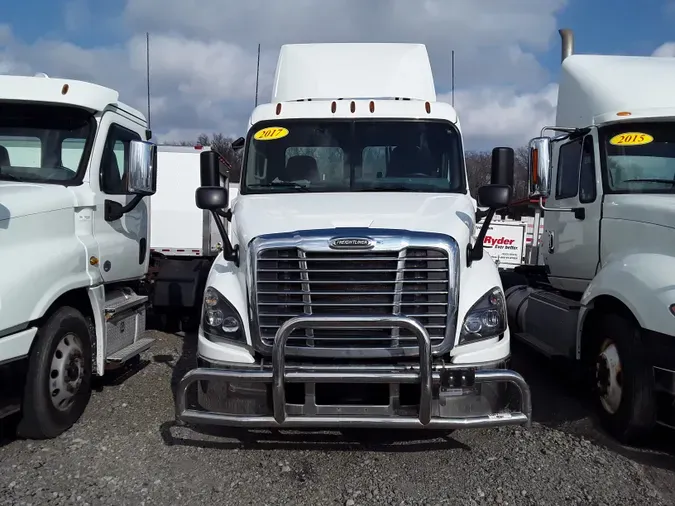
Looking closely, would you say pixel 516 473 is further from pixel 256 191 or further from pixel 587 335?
pixel 256 191

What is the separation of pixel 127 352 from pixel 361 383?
9.16 ft

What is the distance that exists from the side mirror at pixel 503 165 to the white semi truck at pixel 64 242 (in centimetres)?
296

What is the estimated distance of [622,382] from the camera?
4.50 metres

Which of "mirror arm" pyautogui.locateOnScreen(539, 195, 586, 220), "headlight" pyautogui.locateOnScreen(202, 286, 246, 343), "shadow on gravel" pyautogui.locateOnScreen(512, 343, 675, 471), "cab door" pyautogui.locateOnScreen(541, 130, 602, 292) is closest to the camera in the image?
"headlight" pyautogui.locateOnScreen(202, 286, 246, 343)

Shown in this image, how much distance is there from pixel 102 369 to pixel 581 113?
5218 millimetres

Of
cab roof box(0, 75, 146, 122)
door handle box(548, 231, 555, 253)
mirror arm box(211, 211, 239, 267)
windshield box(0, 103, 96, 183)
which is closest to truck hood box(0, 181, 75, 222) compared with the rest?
windshield box(0, 103, 96, 183)

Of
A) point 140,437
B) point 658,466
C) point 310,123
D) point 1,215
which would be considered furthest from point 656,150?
point 1,215

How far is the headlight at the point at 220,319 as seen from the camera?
156 inches

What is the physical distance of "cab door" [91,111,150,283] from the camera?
206 inches

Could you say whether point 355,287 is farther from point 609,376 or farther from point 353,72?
point 353,72

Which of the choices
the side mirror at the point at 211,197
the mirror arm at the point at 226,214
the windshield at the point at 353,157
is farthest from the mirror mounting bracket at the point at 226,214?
the side mirror at the point at 211,197

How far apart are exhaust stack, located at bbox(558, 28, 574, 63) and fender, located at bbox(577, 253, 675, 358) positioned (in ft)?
10.1

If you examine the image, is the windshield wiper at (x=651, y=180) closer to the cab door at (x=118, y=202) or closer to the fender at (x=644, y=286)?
the fender at (x=644, y=286)

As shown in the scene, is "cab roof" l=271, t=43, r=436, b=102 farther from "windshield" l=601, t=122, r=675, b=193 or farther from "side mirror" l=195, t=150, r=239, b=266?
"windshield" l=601, t=122, r=675, b=193
